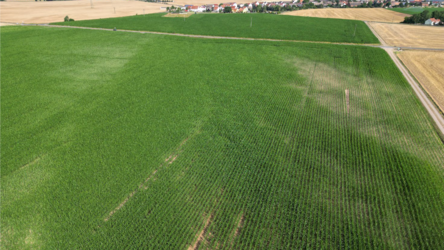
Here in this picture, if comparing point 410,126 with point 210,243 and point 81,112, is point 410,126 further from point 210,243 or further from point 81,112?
point 81,112

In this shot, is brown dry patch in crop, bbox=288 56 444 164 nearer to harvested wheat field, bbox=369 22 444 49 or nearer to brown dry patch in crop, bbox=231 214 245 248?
brown dry patch in crop, bbox=231 214 245 248

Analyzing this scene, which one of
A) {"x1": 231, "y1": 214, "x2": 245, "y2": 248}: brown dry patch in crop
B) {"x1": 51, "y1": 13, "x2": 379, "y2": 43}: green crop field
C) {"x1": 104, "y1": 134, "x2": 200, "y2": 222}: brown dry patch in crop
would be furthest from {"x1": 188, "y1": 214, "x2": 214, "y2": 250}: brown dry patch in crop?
{"x1": 51, "y1": 13, "x2": 379, "y2": 43}: green crop field

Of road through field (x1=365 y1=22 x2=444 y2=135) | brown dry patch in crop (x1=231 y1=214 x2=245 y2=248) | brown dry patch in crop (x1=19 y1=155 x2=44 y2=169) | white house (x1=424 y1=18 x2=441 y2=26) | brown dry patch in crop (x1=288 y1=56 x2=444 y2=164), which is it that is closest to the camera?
brown dry patch in crop (x1=231 y1=214 x2=245 y2=248)

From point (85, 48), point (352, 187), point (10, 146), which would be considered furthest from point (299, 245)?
point (85, 48)

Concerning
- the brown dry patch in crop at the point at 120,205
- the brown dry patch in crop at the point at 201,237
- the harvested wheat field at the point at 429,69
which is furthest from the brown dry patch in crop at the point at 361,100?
the brown dry patch in crop at the point at 120,205

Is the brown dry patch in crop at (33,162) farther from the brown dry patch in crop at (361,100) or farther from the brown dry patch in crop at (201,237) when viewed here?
the brown dry patch in crop at (361,100)

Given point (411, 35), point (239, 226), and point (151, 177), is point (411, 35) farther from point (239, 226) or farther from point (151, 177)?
point (151, 177)

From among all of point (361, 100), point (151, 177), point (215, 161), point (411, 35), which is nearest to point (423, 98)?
point (361, 100)
